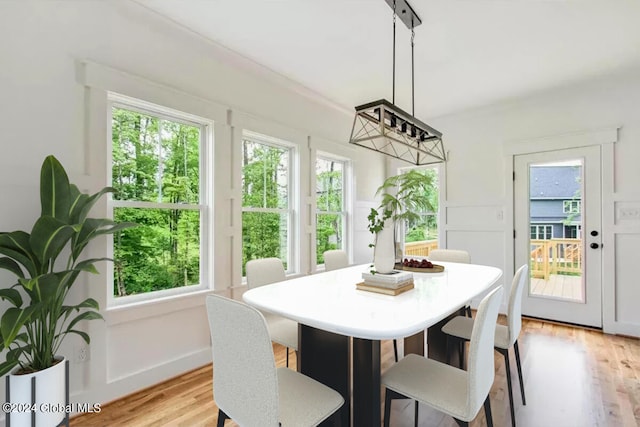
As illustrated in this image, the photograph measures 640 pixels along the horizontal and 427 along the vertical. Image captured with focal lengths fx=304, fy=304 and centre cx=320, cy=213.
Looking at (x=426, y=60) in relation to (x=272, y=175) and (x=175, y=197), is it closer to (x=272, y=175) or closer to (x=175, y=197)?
(x=272, y=175)

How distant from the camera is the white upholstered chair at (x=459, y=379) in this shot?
3.85ft

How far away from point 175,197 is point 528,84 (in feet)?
12.6

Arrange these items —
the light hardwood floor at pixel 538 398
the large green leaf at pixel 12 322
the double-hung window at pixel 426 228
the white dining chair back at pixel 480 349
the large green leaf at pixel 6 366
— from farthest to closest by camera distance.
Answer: the double-hung window at pixel 426 228, the light hardwood floor at pixel 538 398, the large green leaf at pixel 6 366, the large green leaf at pixel 12 322, the white dining chair back at pixel 480 349

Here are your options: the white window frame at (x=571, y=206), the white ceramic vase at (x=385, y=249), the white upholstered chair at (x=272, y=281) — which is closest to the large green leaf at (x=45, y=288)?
the white upholstered chair at (x=272, y=281)

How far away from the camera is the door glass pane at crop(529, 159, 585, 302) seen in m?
3.52

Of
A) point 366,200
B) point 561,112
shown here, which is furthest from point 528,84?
point 366,200

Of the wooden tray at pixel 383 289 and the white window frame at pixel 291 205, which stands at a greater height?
the white window frame at pixel 291 205

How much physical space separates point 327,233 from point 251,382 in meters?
3.03

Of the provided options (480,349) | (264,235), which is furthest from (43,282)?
(480,349)

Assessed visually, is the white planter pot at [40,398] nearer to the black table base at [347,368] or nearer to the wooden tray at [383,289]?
the black table base at [347,368]

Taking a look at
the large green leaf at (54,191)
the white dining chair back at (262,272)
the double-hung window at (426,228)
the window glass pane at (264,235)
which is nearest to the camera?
the large green leaf at (54,191)

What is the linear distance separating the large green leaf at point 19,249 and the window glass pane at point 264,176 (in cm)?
165

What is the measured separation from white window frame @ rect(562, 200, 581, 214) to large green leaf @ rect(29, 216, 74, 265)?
181 inches

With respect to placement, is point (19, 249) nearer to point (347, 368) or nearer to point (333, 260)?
point (347, 368)
